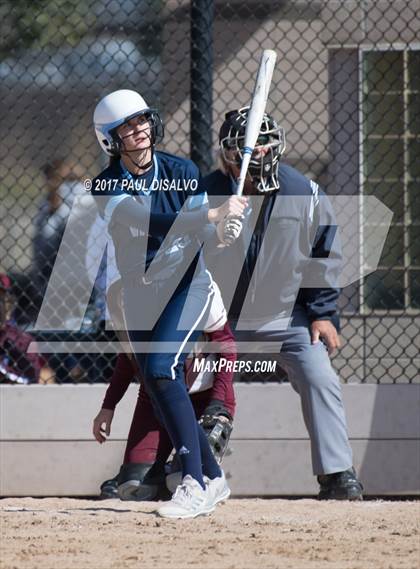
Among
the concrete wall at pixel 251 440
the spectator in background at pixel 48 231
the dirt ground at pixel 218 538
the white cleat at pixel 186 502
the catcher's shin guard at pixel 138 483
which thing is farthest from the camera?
the spectator in background at pixel 48 231

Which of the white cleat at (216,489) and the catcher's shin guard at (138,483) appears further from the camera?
the catcher's shin guard at (138,483)

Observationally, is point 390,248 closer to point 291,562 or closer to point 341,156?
point 341,156

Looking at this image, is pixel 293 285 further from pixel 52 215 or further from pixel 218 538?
pixel 52 215

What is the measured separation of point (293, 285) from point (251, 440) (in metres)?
1.46

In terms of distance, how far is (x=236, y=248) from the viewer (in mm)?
6016

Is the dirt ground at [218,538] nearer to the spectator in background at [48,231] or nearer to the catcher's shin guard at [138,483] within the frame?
the catcher's shin guard at [138,483]

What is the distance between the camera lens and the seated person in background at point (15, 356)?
23.8ft

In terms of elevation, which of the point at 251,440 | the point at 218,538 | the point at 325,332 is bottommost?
the point at 218,538

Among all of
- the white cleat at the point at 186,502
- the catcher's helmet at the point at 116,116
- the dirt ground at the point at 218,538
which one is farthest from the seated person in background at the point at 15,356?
the white cleat at the point at 186,502

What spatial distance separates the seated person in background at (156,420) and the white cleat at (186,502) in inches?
21.8

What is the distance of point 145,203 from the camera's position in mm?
5297

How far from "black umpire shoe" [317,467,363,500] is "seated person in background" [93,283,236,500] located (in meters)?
0.59

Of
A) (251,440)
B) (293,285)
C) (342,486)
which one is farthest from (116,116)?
(251,440)

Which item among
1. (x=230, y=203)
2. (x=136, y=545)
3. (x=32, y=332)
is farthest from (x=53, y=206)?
(x=136, y=545)
